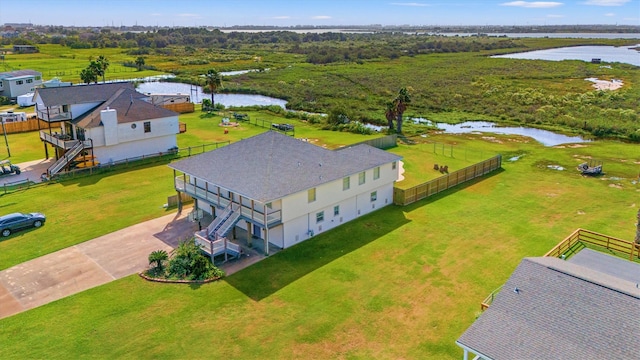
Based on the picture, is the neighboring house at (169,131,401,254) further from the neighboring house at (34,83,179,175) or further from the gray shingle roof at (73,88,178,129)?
the gray shingle roof at (73,88,178,129)

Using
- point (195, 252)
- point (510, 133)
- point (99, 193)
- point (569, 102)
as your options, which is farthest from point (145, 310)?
point (569, 102)

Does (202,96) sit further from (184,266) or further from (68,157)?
(184,266)

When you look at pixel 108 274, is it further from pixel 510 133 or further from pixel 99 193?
pixel 510 133

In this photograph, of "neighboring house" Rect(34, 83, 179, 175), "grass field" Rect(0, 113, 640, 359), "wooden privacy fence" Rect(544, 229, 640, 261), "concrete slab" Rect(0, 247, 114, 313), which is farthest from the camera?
"neighboring house" Rect(34, 83, 179, 175)

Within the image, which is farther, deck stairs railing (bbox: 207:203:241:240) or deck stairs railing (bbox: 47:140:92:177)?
deck stairs railing (bbox: 47:140:92:177)

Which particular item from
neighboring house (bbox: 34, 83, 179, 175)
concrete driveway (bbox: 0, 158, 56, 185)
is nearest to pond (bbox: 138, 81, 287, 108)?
neighboring house (bbox: 34, 83, 179, 175)

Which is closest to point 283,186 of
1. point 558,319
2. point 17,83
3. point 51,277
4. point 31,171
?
point 51,277

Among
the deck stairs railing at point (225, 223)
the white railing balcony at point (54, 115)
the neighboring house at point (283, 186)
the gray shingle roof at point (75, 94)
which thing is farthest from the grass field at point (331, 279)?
the gray shingle roof at point (75, 94)
